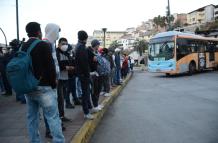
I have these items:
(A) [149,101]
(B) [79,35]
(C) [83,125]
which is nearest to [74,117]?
(C) [83,125]

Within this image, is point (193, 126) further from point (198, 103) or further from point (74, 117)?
point (198, 103)

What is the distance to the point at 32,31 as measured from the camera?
4.74 m

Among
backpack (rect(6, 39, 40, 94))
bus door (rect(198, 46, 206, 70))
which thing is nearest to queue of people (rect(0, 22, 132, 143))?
backpack (rect(6, 39, 40, 94))

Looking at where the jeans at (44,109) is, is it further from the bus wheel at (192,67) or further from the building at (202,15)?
the building at (202,15)

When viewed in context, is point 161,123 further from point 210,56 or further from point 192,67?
point 210,56

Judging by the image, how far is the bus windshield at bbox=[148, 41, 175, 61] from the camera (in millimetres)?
23891

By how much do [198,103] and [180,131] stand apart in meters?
4.15

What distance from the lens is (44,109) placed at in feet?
15.5

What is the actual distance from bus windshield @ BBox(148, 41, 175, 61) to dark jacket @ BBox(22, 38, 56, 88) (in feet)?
64.9

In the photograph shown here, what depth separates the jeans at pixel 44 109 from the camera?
183 inches

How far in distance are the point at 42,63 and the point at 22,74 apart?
1.17 ft

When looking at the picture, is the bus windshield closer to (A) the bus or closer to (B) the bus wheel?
(A) the bus

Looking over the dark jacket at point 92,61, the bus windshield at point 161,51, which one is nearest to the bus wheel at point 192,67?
the bus windshield at point 161,51

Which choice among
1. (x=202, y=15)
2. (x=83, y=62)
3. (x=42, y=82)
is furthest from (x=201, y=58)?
(x=202, y=15)
